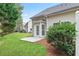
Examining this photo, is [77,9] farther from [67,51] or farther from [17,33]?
[17,33]

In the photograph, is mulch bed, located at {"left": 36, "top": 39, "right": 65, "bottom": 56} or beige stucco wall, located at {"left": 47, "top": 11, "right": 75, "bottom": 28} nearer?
mulch bed, located at {"left": 36, "top": 39, "right": 65, "bottom": 56}

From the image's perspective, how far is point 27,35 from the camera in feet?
14.4

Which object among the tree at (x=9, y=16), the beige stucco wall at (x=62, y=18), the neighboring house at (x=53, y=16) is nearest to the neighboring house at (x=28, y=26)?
the neighboring house at (x=53, y=16)

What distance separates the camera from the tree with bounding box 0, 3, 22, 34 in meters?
4.28

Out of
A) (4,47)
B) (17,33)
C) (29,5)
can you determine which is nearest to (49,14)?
(29,5)

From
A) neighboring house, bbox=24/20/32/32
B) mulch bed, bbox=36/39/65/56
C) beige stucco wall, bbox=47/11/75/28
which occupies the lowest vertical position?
mulch bed, bbox=36/39/65/56

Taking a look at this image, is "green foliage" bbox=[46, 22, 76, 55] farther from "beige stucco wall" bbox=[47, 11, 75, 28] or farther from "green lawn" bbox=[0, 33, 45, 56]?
"green lawn" bbox=[0, 33, 45, 56]

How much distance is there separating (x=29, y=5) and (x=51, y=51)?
1018 millimetres

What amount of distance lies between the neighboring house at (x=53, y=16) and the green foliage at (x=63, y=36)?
0.36ft

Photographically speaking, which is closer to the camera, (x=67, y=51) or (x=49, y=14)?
(x=67, y=51)

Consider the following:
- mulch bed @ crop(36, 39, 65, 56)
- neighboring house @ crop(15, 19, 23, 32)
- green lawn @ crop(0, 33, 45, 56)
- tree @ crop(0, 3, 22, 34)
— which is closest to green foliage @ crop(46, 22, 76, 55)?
mulch bed @ crop(36, 39, 65, 56)

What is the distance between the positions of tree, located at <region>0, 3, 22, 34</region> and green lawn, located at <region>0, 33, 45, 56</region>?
0.16m

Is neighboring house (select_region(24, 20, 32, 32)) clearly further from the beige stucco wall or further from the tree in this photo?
the beige stucco wall

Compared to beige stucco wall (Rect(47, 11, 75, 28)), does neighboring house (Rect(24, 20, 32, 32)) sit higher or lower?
lower
